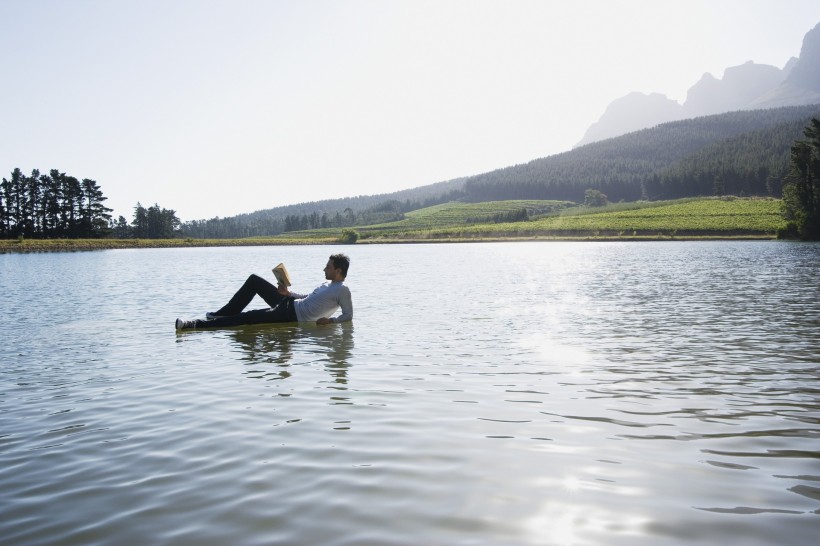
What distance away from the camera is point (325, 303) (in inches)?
710

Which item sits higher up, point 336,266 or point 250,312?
point 336,266

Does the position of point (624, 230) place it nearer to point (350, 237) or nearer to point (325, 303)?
point (350, 237)

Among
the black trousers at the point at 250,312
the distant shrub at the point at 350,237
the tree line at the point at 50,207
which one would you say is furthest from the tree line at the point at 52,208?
the black trousers at the point at 250,312

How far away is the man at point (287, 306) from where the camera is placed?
17.8m

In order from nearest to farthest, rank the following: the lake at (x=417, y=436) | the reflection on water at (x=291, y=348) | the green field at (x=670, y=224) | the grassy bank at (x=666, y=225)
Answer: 1. the lake at (x=417, y=436)
2. the reflection on water at (x=291, y=348)
3. the grassy bank at (x=666, y=225)
4. the green field at (x=670, y=224)

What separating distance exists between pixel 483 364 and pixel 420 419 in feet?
13.7

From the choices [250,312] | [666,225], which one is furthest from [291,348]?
[666,225]

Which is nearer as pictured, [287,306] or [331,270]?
[331,270]

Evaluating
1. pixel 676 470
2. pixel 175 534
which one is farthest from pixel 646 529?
pixel 175 534

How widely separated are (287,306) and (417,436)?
1134cm

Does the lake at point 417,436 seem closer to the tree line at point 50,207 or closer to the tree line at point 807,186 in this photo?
the tree line at point 807,186

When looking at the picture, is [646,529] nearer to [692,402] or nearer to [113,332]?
[692,402]

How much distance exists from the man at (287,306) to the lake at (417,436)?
0.75 meters

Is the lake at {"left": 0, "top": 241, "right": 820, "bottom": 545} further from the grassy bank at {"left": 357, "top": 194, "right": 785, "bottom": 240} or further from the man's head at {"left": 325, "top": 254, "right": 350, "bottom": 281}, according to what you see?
the grassy bank at {"left": 357, "top": 194, "right": 785, "bottom": 240}
